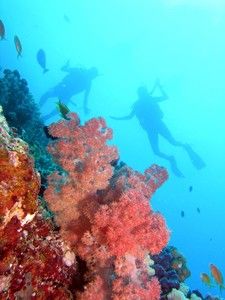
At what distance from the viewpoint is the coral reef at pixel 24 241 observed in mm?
2605

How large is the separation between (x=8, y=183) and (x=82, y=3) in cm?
9420

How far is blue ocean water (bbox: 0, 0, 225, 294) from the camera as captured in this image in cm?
7231

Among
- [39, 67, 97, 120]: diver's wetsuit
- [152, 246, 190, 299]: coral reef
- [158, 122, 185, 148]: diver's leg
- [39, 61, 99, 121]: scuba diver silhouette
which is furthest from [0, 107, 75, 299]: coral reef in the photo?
[39, 67, 97, 120]: diver's wetsuit

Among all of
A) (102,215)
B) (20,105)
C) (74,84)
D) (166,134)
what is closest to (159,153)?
(166,134)

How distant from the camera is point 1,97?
12258 mm

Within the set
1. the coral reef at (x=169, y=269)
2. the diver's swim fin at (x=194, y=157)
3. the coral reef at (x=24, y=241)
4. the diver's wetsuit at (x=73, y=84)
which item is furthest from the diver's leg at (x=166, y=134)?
the coral reef at (x=24, y=241)

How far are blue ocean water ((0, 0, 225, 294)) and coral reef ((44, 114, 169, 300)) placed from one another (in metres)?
56.8

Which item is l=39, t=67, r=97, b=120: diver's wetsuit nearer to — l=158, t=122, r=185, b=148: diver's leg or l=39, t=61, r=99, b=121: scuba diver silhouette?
l=39, t=61, r=99, b=121: scuba diver silhouette

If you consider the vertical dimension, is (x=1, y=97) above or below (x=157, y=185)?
above

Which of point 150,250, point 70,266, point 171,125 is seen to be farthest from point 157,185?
point 171,125

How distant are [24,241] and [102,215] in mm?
801

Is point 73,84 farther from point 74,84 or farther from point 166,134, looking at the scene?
point 166,134

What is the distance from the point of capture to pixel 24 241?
3252 millimetres

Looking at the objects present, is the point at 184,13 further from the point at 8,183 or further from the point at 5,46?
the point at 8,183
